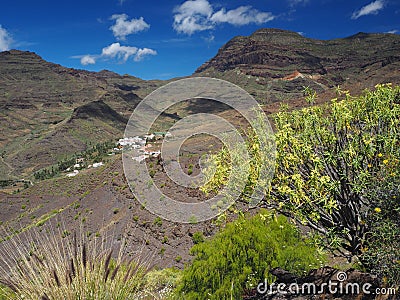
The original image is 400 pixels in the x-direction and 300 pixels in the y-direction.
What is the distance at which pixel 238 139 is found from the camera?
782 cm

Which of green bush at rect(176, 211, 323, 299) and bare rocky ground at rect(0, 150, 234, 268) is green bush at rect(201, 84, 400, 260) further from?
bare rocky ground at rect(0, 150, 234, 268)

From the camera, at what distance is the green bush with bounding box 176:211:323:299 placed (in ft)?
28.2

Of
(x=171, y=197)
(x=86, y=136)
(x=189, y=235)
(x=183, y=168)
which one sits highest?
(x=86, y=136)

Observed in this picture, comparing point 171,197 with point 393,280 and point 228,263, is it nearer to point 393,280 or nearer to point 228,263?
point 228,263

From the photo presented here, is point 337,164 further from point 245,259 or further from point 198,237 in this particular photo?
point 198,237

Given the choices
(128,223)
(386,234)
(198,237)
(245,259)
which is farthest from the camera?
(128,223)

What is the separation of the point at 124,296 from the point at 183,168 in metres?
17.0

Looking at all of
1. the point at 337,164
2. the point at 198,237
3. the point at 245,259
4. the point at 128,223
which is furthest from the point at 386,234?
the point at 128,223

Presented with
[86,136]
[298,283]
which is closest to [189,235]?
[298,283]

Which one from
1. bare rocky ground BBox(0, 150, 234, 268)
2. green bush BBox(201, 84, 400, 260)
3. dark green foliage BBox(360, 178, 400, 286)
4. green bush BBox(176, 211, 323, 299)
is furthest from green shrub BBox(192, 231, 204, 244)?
dark green foliage BBox(360, 178, 400, 286)

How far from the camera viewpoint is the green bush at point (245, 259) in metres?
8.59

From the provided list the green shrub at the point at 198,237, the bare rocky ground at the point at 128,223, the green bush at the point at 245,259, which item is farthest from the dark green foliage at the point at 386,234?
the green shrub at the point at 198,237

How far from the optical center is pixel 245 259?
9.05 metres

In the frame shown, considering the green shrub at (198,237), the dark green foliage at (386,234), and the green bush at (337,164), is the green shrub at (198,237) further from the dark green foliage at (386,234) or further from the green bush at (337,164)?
the dark green foliage at (386,234)
